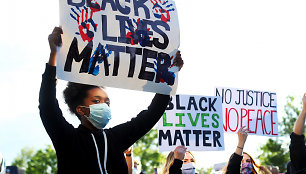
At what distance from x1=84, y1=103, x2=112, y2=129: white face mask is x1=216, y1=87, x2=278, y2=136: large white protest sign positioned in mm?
4058

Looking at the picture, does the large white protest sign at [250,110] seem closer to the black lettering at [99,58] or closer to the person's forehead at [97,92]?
the black lettering at [99,58]

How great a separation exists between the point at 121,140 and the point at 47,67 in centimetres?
76

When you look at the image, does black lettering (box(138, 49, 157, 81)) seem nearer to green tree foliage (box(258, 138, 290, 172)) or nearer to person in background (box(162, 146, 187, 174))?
person in background (box(162, 146, 187, 174))

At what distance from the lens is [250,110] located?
26.2 ft

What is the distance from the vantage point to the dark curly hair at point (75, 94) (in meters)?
3.97

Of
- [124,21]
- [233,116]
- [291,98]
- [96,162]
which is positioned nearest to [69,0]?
[124,21]

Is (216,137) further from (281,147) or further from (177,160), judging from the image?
(281,147)

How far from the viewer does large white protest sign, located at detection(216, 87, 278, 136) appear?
7.75m

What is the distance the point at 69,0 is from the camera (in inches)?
168

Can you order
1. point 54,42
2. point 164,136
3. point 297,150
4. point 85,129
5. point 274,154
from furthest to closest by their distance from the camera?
1. point 274,154
2. point 164,136
3. point 297,150
4. point 85,129
5. point 54,42

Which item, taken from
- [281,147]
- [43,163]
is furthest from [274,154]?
[43,163]

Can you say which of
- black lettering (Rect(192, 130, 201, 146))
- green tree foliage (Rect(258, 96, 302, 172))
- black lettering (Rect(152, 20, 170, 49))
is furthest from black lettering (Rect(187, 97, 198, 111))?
green tree foliage (Rect(258, 96, 302, 172))

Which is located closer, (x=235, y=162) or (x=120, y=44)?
(x=120, y=44)

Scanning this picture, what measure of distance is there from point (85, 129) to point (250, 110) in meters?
4.55
